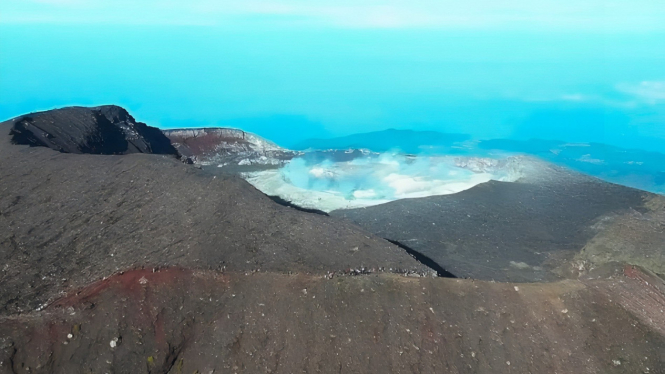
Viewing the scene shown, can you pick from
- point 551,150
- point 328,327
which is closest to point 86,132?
point 328,327

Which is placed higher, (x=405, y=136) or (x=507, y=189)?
(x=405, y=136)

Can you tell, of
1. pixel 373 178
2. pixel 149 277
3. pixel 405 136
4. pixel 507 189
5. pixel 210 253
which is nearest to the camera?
pixel 149 277

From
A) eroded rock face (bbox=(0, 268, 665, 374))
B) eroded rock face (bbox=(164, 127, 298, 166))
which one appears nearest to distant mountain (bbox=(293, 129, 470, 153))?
eroded rock face (bbox=(164, 127, 298, 166))

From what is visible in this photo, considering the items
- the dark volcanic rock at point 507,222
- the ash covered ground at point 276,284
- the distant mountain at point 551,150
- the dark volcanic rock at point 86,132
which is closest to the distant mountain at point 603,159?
the distant mountain at point 551,150

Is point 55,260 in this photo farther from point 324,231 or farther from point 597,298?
point 597,298

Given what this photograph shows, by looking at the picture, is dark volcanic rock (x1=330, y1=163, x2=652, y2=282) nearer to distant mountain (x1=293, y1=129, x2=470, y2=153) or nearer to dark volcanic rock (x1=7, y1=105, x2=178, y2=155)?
dark volcanic rock (x1=7, y1=105, x2=178, y2=155)

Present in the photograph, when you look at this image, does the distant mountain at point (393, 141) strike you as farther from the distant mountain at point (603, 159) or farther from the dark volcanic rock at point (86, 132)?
the dark volcanic rock at point (86, 132)

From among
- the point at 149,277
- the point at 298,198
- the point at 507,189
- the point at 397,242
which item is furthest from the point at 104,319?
the point at 507,189

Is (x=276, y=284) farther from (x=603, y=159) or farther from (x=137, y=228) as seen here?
(x=603, y=159)
